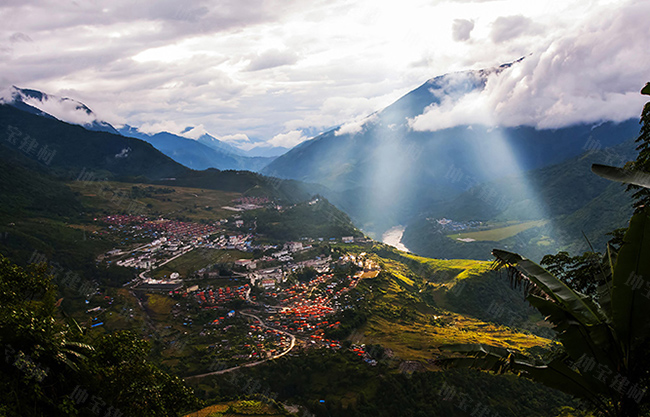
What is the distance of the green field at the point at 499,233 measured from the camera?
149375 mm

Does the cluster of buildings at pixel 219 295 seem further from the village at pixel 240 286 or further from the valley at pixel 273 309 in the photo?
the valley at pixel 273 309

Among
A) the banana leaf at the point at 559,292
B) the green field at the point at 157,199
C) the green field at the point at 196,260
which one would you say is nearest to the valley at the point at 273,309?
the banana leaf at the point at 559,292

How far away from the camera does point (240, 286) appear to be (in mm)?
71500

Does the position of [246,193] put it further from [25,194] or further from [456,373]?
[456,373]

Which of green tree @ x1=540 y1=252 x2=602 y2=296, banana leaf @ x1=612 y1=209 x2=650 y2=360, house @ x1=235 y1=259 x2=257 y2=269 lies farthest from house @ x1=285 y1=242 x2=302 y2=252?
banana leaf @ x1=612 y1=209 x2=650 y2=360

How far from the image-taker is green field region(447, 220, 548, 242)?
149375 mm

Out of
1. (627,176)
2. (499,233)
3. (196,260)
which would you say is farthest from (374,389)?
(499,233)

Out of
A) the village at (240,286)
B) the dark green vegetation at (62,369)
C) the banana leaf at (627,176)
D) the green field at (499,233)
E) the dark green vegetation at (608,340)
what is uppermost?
the banana leaf at (627,176)

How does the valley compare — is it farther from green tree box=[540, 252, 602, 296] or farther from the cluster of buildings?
the cluster of buildings

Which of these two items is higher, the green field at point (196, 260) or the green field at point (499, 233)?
the green field at point (196, 260)

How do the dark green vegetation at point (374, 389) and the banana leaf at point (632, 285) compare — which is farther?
the dark green vegetation at point (374, 389)

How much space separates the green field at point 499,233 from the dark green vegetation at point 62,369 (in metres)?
153

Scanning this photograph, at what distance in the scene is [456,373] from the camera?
47.0m

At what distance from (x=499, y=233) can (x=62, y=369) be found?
165 m
